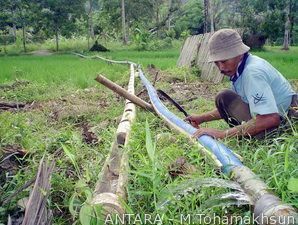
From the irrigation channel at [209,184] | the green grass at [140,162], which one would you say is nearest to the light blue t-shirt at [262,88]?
the green grass at [140,162]

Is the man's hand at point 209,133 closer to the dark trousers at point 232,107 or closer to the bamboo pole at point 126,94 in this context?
the dark trousers at point 232,107

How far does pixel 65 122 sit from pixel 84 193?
116 inches

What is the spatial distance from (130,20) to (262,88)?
93.2 ft

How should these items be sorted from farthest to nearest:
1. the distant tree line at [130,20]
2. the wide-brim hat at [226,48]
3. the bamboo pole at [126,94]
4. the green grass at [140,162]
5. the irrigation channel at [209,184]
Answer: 1. the distant tree line at [130,20]
2. the bamboo pole at [126,94]
3. the wide-brim hat at [226,48]
4. the green grass at [140,162]
5. the irrigation channel at [209,184]

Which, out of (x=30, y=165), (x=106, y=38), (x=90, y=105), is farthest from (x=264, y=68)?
(x=106, y=38)

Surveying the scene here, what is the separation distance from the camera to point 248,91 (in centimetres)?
296

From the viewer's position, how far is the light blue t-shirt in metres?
2.86

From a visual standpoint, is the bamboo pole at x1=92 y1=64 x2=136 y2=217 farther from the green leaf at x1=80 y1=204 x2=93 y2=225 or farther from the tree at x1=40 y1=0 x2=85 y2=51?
the tree at x1=40 y1=0 x2=85 y2=51

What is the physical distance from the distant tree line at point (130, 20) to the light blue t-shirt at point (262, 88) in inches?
730

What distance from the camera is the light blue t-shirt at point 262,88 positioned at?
286 centimetres

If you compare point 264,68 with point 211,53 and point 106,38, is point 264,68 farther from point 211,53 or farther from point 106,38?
point 106,38

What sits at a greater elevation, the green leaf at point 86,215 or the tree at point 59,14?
the tree at point 59,14

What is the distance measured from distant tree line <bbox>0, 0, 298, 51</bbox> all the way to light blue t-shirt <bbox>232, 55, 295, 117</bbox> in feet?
60.9

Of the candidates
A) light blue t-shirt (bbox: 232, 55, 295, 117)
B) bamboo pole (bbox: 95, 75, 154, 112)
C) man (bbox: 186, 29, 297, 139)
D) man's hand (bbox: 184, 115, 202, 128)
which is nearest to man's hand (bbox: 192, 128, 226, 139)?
man (bbox: 186, 29, 297, 139)
